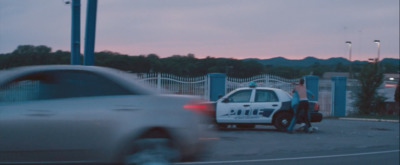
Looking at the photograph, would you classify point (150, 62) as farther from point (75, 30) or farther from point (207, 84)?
point (75, 30)

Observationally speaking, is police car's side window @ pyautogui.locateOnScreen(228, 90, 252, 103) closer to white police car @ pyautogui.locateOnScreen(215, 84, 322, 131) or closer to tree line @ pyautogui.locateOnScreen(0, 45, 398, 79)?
white police car @ pyautogui.locateOnScreen(215, 84, 322, 131)

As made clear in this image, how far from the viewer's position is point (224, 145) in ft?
36.4

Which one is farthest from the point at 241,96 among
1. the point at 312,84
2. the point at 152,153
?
the point at 312,84

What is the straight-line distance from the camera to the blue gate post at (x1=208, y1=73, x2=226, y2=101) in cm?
1955

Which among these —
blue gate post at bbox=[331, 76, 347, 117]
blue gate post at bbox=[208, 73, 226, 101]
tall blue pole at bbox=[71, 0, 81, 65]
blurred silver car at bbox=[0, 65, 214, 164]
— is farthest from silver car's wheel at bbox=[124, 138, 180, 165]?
blue gate post at bbox=[331, 76, 347, 117]

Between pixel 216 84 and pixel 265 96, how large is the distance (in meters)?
5.68

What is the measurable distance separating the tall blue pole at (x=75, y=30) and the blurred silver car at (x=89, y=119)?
19.3 feet

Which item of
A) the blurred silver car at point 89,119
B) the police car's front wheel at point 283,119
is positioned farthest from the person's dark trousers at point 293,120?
the blurred silver car at point 89,119

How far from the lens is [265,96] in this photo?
46.5ft

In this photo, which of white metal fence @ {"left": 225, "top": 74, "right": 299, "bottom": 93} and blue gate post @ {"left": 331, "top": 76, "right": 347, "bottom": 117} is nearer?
white metal fence @ {"left": 225, "top": 74, "right": 299, "bottom": 93}

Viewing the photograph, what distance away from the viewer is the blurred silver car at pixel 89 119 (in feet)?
19.4

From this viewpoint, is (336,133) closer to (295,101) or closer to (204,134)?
(295,101)

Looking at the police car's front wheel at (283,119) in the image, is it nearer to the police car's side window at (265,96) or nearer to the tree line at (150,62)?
the police car's side window at (265,96)

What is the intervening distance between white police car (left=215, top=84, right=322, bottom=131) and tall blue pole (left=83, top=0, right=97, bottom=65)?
411cm
